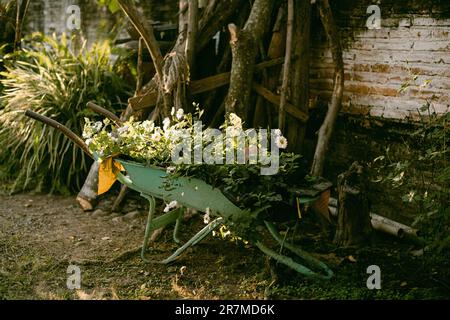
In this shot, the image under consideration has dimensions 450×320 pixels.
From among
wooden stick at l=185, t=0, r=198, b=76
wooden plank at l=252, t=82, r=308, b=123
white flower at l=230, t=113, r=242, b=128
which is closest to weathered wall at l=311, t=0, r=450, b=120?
wooden plank at l=252, t=82, r=308, b=123

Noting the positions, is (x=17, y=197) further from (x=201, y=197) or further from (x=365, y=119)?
(x=365, y=119)

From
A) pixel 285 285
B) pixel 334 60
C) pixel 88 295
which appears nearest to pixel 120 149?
pixel 88 295

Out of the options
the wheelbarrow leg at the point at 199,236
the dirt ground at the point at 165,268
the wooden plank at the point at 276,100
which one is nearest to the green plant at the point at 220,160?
the wheelbarrow leg at the point at 199,236

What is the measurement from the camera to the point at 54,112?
541 centimetres

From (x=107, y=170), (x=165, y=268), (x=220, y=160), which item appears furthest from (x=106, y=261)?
(x=220, y=160)

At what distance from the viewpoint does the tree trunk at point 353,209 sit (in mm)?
3925

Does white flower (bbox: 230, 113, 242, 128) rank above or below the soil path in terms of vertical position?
above

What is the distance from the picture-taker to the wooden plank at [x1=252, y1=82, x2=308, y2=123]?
486 centimetres

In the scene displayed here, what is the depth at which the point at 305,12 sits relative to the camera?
15.8ft

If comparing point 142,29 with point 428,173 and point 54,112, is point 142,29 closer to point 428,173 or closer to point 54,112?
point 54,112

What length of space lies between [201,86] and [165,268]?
176 cm

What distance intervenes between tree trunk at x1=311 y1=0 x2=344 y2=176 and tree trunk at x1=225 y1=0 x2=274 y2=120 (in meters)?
0.48

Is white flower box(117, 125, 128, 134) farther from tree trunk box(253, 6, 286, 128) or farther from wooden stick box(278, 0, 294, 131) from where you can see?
tree trunk box(253, 6, 286, 128)

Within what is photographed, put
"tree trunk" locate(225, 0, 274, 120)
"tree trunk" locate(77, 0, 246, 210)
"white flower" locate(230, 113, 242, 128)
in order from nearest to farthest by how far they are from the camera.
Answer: "white flower" locate(230, 113, 242, 128) → "tree trunk" locate(225, 0, 274, 120) → "tree trunk" locate(77, 0, 246, 210)
